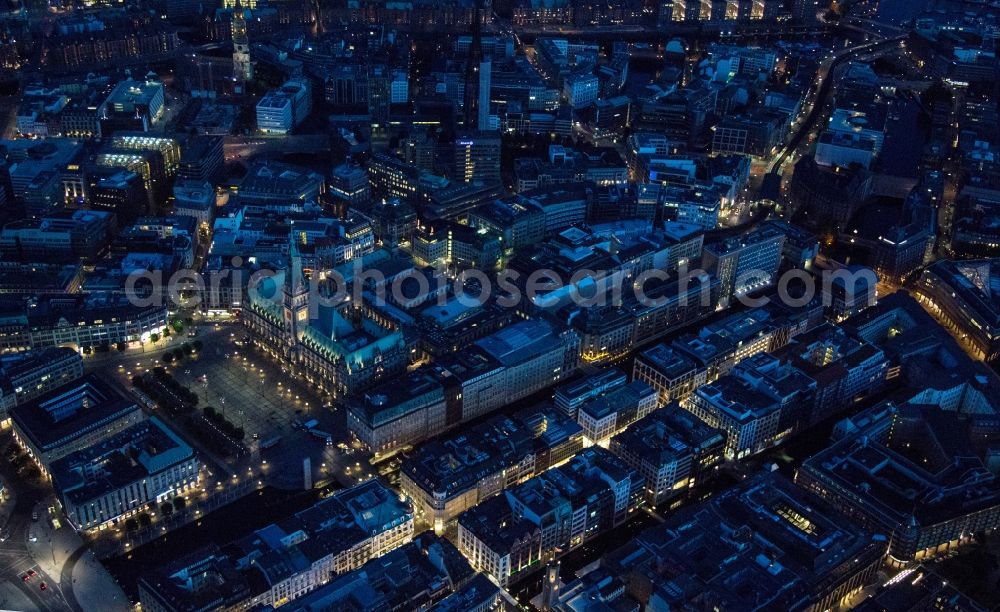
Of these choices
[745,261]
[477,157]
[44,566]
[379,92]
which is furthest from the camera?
[379,92]

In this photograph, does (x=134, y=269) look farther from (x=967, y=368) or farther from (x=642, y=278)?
(x=967, y=368)

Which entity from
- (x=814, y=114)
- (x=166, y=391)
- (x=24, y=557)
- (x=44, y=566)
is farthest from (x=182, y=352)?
(x=814, y=114)

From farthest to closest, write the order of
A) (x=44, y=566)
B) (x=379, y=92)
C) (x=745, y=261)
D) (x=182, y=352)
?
(x=379, y=92) → (x=745, y=261) → (x=182, y=352) → (x=44, y=566)

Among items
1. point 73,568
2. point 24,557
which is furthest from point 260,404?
point 24,557

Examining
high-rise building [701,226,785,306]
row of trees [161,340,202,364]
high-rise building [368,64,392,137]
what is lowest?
row of trees [161,340,202,364]

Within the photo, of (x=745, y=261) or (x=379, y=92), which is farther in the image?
(x=379, y=92)

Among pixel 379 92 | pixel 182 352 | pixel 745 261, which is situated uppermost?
pixel 379 92

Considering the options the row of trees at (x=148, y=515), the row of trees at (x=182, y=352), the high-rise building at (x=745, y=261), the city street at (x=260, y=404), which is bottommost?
the row of trees at (x=148, y=515)

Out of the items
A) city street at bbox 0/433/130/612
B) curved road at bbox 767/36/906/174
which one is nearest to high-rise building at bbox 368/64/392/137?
curved road at bbox 767/36/906/174

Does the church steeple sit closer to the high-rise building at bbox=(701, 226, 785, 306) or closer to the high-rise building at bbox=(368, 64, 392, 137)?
the high-rise building at bbox=(701, 226, 785, 306)

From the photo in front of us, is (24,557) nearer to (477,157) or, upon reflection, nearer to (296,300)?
(296,300)

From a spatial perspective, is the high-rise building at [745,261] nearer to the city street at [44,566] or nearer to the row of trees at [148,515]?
the row of trees at [148,515]

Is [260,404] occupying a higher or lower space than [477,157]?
lower

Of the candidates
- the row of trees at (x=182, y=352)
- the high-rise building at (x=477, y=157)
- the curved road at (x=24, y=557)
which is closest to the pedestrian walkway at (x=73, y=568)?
the curved road at (x=24, y=557)
